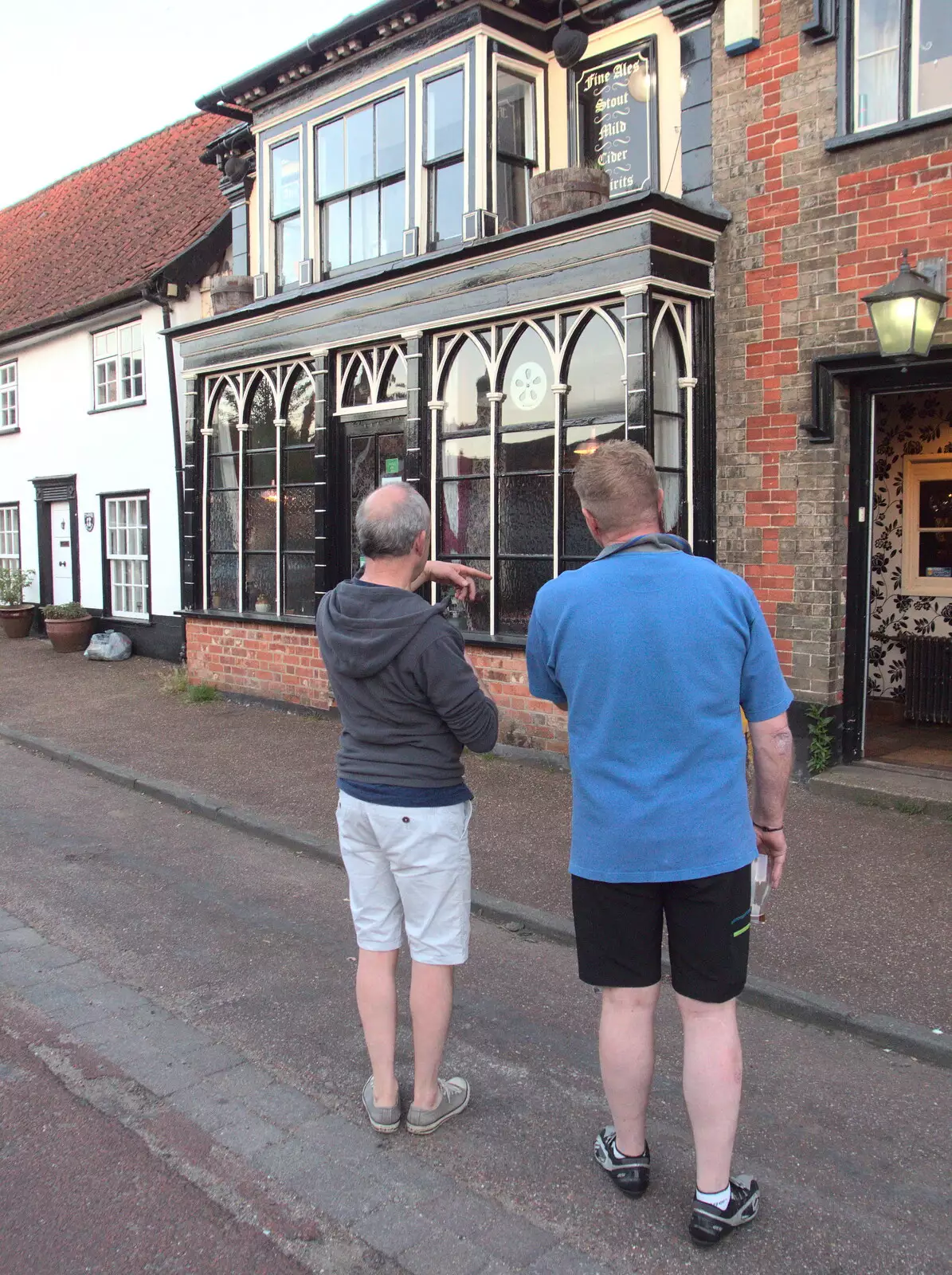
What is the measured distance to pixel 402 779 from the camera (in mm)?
3064

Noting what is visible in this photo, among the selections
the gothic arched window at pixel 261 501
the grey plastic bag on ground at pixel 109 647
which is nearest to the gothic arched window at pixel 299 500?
the gothic arched window at pixel 261 501

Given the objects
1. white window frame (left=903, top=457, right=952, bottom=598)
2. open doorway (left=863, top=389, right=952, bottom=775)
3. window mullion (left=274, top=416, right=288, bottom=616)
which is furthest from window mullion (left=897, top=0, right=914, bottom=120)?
window mullion (left=274, top=416, right=288, bottom=616)

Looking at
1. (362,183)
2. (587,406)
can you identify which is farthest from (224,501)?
(587,406)

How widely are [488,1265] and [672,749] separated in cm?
134

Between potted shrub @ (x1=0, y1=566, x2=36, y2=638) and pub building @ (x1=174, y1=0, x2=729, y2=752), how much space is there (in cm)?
697

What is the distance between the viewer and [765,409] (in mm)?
7285

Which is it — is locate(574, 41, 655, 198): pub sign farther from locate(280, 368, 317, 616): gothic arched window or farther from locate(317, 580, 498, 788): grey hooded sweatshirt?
locate(317, 580, 498, 788): grey hooded sweatshirt

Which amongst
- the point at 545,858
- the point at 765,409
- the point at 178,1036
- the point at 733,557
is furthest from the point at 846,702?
the point at 178,1036

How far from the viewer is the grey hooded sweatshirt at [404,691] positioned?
9.93 ft

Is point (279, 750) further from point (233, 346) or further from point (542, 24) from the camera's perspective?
point (542, 24)

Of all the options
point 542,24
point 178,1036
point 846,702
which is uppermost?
point 542,24

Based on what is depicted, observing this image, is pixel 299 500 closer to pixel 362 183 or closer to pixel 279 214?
pixel 279 214

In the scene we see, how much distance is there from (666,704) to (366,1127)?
1688 mm

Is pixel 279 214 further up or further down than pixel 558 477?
further up
